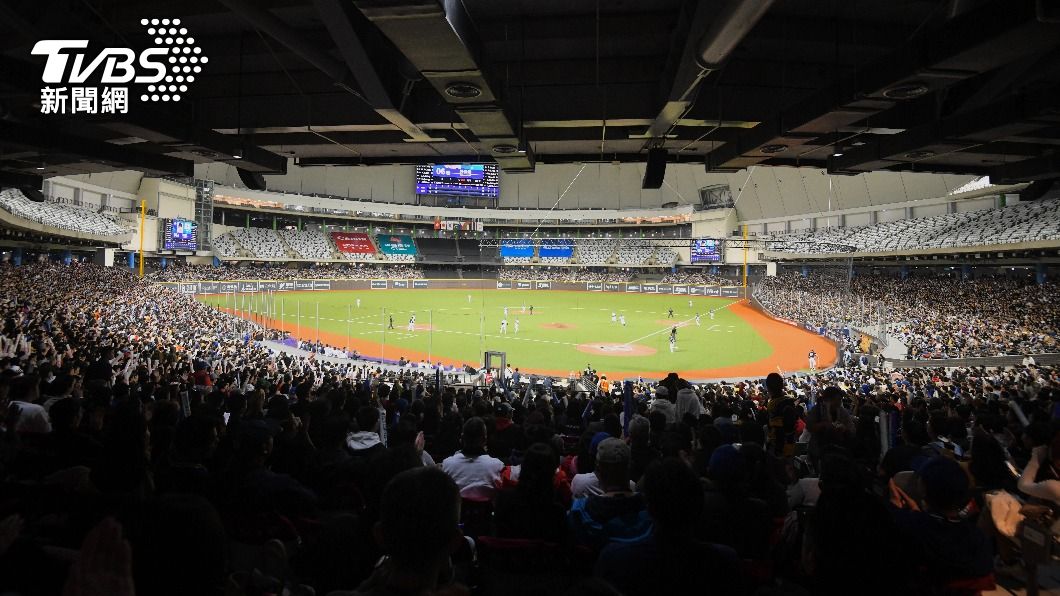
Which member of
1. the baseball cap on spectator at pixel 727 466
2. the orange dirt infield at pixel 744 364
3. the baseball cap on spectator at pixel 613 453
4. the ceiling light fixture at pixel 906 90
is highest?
the ceiling light fixture at pixel 906 90

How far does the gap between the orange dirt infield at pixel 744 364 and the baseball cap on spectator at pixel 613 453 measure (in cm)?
2355

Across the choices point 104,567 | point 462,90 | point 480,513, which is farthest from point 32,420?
point 462,90

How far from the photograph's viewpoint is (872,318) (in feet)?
124

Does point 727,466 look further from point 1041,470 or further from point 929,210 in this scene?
point 929,210

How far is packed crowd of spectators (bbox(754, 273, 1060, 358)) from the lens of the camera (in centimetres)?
2747

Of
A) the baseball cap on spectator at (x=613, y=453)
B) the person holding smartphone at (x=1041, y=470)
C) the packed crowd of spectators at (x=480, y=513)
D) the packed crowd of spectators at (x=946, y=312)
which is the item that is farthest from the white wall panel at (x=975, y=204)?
the baseball cap on spectator at (x=613, y=453)

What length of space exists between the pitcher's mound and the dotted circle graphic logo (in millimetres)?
28586

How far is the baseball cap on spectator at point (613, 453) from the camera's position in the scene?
3.36 m

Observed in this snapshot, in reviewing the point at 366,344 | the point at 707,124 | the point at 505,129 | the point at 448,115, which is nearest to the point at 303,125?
the point at 448,115

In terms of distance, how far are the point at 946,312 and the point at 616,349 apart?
2265 cm

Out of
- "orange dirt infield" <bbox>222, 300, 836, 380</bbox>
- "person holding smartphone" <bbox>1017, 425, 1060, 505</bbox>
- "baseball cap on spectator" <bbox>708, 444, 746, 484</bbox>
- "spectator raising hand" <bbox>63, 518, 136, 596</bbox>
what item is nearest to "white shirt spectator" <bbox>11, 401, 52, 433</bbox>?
"spectator raising hand" <bbox>63, 518, 136, 596</bbox>

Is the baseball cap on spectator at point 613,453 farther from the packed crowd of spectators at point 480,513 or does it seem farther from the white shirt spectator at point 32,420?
the white shirt spectator at point 32,420

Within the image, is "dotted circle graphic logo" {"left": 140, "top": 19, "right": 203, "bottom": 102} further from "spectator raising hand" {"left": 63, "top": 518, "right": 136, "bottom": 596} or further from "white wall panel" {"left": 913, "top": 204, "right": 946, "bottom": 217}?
"white wall panel" {"left": 913, "top": 204, "right": 946, "bottom": 217}

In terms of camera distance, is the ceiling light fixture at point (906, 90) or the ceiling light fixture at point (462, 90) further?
the ceiling light fixture at point (462, 90)
